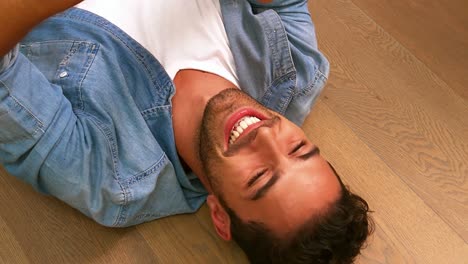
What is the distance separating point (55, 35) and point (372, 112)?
71cm

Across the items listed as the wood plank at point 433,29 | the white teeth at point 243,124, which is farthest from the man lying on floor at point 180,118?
the wood plank at point 433,29

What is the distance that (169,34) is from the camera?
96 centimetres

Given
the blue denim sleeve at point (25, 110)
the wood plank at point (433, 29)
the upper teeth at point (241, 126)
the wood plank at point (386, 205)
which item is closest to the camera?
the blue denim sleeve at point (25, 110)

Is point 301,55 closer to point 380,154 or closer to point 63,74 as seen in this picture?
point 380,154

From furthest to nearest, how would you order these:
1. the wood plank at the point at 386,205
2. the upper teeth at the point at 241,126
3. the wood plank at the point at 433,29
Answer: the wood plank at the point at 433,29
the wood plank at the point at 386,205
the upper teeth at the point at 241,126

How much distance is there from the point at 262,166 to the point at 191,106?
0.21 m

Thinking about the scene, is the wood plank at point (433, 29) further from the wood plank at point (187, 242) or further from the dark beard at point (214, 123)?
the wood plank at point (187, 242)

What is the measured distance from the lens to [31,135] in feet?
2.52

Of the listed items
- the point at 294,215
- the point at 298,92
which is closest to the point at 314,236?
the point at 294,215

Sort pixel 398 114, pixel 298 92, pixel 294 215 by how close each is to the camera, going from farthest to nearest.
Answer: pixel 398 114 → pixel 298 92 → pixel 294 215

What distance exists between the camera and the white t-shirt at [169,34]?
95 cm

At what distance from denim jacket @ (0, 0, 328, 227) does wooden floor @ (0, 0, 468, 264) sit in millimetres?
65

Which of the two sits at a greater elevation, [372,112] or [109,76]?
[109,76]

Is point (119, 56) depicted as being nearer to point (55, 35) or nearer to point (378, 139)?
point (55, 35)
